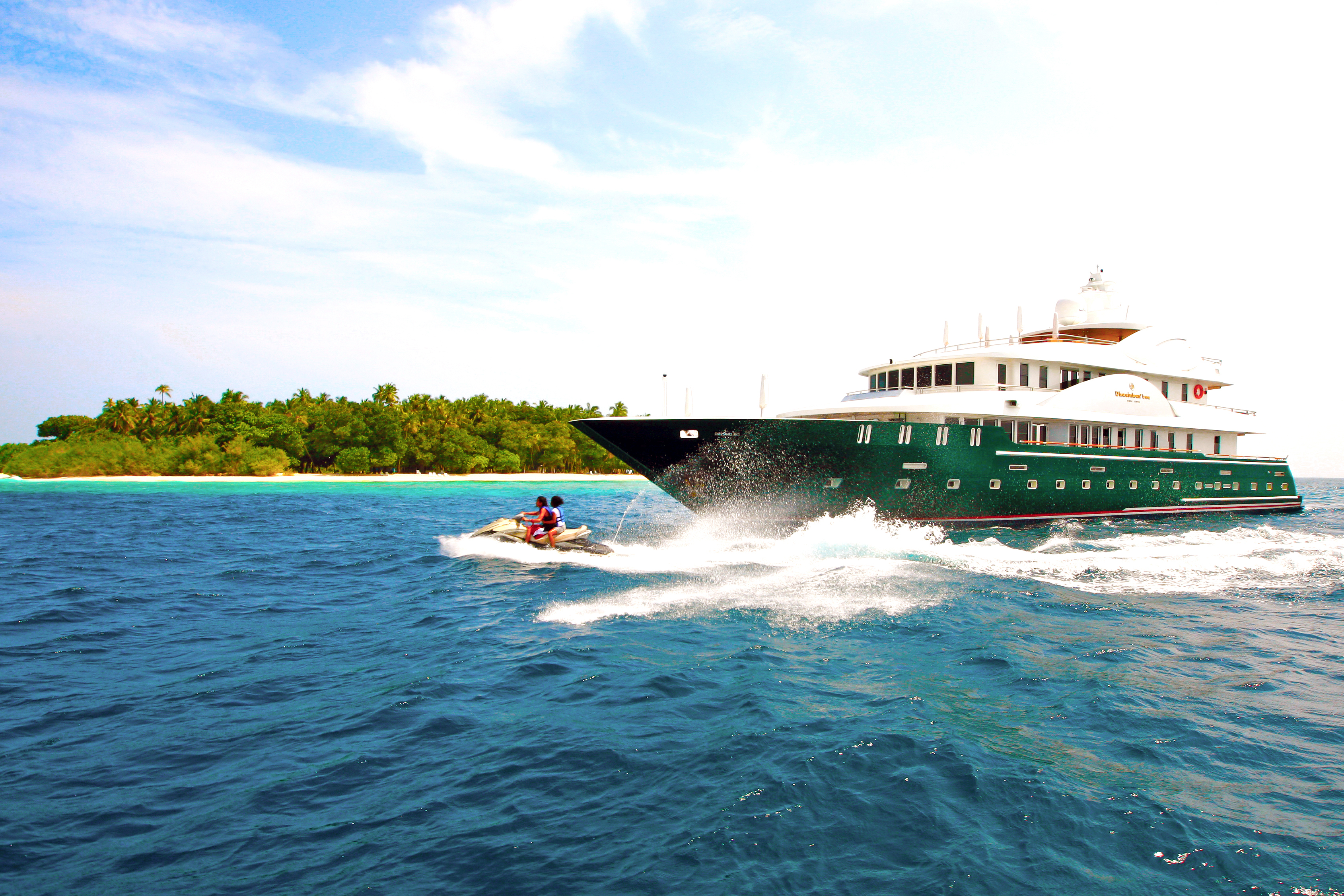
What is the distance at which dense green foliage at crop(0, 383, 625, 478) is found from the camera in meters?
69.0

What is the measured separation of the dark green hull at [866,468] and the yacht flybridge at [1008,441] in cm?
4

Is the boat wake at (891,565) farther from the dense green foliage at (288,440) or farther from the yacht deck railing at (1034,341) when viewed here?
the dense green foliage at (288,440)

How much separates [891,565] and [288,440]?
74.0 meters

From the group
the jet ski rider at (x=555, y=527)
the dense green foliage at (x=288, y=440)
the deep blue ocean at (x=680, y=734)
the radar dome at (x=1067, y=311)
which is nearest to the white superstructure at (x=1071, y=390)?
the radar dome at (x=1067, y=311)

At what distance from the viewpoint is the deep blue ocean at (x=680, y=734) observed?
4543 millimetres

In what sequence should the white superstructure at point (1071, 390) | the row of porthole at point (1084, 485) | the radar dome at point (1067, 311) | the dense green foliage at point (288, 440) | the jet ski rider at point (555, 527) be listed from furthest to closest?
1. the dense green foliage at point (288, 440)
2. the radar dome at point (1067, 311)
3. the white superstructure at point (1071, 390)
4. the row of porthole at point (1084, 485)
5. the jet ski rider at point (555, 527)

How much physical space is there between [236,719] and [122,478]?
79.5 metres

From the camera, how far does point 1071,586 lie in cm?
1327

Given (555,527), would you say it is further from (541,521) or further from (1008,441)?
(1008,441)

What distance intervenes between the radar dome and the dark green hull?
7913 mm

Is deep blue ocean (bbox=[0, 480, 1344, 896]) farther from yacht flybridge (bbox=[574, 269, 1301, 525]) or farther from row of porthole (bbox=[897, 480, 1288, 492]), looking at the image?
row of porthole (bbox=[897, 480, 1288, 492])

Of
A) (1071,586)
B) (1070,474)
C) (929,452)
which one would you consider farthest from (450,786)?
(1070,474)

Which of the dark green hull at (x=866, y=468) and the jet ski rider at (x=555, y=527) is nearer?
the jet ski rider at (x=555, y=527)

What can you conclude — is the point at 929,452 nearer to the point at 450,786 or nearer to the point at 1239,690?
the point at 1239,690
